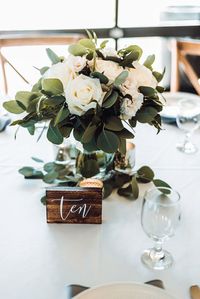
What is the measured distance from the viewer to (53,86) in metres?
0.96

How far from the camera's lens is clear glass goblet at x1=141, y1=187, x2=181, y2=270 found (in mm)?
909

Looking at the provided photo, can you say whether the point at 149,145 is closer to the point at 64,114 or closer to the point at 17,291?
the point at 64,114

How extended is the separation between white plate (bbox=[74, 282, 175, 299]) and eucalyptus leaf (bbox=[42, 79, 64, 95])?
17.7 inches

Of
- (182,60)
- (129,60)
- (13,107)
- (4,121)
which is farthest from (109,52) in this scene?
(182,60)

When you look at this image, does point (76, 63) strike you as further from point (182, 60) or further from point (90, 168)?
point (182, 60)

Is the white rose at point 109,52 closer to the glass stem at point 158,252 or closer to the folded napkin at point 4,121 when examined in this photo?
the glass stem at point 158,252

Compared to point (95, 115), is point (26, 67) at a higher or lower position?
lower

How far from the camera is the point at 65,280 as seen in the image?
87 centimetres

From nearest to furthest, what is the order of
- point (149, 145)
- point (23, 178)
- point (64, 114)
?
point (64, 114), point (23, 178), point (149, 145)

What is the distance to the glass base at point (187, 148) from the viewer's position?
1421 mm

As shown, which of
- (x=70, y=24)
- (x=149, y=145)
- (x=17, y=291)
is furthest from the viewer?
(x=70, y=24)

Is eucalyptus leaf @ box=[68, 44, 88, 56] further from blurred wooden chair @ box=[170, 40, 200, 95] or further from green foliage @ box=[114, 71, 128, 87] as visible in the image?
blurred wooden chair @ box=[170, 40, 200, 95]

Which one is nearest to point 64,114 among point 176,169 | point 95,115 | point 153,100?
point 95,115

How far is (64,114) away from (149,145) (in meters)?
0.59
